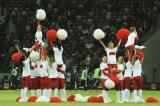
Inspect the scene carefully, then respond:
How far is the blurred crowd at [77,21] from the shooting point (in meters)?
45.6

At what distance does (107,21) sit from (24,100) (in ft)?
68.2

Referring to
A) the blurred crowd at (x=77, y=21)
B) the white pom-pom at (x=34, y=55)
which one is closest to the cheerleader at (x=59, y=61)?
the white pom-pom at (x=34, y=55)

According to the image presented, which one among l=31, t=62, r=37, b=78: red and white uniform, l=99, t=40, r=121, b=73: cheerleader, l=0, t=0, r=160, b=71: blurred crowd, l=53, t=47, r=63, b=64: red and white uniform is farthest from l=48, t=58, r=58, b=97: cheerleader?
l=0, t=0, r=160, b=71: blurred crowd

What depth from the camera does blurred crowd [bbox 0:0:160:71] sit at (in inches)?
1794

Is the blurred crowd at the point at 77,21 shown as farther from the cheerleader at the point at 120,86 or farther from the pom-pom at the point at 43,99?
the pom-pom at the point at 43,99

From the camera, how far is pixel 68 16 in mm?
48281

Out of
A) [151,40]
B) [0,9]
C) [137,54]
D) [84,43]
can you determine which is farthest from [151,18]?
[137,54]

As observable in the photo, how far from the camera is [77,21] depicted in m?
48.0

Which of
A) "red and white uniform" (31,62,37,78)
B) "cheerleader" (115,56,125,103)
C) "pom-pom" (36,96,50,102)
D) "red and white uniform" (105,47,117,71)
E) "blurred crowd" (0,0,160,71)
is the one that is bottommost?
"pom-pom" (36,96,50,102)

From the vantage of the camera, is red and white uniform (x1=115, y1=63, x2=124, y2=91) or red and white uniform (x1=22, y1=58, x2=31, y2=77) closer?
red and white uniform (x1=115, y1=63, x2=124, y2=91)

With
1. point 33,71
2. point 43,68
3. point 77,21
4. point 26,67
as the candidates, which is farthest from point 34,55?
point 77,21

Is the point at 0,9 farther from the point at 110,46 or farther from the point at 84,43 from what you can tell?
the point at 110,46

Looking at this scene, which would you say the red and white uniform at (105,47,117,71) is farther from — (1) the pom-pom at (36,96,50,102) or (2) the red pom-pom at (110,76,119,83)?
(1) the pom-pom at (36,96,50,102)

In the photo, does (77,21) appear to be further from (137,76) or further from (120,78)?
(137,76)
